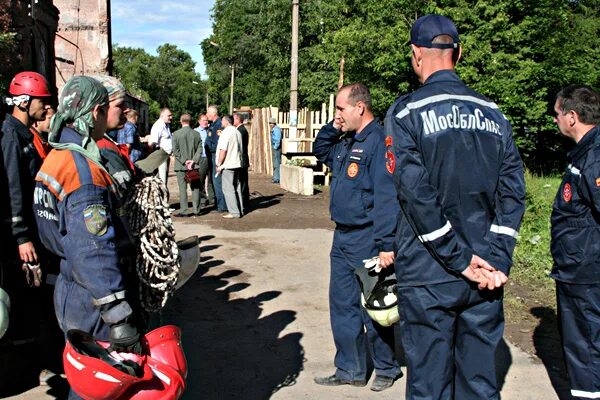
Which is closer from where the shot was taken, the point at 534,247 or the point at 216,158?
the point at 534,247

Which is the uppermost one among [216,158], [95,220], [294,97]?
[294,97]

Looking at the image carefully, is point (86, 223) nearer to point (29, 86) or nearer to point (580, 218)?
point (29, 86)

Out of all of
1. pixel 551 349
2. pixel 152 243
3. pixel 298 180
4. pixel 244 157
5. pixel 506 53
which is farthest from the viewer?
pixel 506 53

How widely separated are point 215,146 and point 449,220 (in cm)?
1083

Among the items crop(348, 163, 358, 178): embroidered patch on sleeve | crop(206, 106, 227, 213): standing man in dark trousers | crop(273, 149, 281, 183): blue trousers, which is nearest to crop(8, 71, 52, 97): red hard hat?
crop(348, 163, 358, 178): embroidered patch on sleeve

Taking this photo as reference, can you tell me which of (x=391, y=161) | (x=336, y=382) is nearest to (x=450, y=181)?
(x=391, y=161)

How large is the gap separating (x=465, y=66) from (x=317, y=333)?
575 inches

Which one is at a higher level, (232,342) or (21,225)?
(21,225)

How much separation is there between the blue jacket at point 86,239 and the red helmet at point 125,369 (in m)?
0.16

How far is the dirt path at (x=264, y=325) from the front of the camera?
15.4 ft

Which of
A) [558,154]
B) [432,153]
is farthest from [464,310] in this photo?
[558,154]

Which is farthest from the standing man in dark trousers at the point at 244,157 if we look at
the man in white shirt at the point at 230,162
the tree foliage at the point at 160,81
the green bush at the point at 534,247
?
the tree foliage at the point at 160,81

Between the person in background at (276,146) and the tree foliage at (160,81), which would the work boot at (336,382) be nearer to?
the person in background at (276,146)

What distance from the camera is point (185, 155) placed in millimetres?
12445
